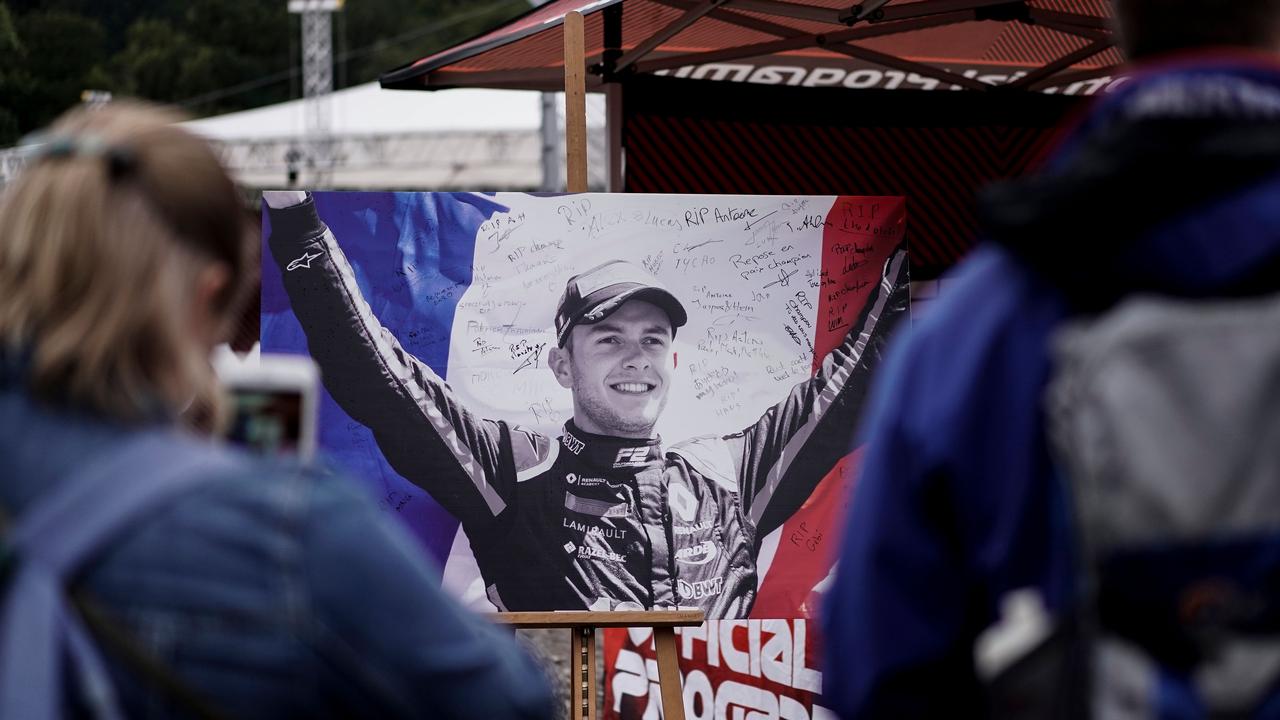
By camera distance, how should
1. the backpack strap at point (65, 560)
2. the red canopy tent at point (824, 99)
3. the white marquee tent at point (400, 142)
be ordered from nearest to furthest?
the backpack strap at point (65, 560) < the red canopy tent at point (824, 99) < the white marquee tent at point (400, 142)

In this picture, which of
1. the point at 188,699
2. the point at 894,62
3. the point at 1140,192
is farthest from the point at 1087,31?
the point at 188,699

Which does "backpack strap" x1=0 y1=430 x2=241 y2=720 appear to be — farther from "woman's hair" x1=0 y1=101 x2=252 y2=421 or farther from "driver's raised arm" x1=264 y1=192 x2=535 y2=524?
"driver's raised arm" x1=264 y1=192 x2=535 y2=524

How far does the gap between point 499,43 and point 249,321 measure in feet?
12.1

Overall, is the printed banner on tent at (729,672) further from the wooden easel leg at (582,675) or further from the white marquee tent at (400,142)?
the white marquee tent at (400,142)

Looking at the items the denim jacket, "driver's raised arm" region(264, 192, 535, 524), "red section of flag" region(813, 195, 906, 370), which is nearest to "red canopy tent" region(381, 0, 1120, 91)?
"red section of flag" region(813, 195, 906, 370)

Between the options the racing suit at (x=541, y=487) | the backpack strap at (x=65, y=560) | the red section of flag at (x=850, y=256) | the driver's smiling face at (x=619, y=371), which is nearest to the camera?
the backpack strap at (x=65, y=560)

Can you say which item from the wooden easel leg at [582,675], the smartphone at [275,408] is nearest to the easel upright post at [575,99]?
the wooden easel leg at [582,675]

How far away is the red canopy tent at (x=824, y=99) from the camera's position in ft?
17.9

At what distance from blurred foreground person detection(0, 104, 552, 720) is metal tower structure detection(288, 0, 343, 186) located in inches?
622

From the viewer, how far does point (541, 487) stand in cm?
367

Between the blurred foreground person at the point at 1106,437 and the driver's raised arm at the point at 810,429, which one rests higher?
the driver's raised arm at the point at 810,429

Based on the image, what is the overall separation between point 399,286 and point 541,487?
24.5 inches

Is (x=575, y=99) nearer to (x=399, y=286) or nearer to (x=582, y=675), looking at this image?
(x=399, y=286)

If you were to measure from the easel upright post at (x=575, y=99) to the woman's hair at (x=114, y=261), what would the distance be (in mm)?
2665
